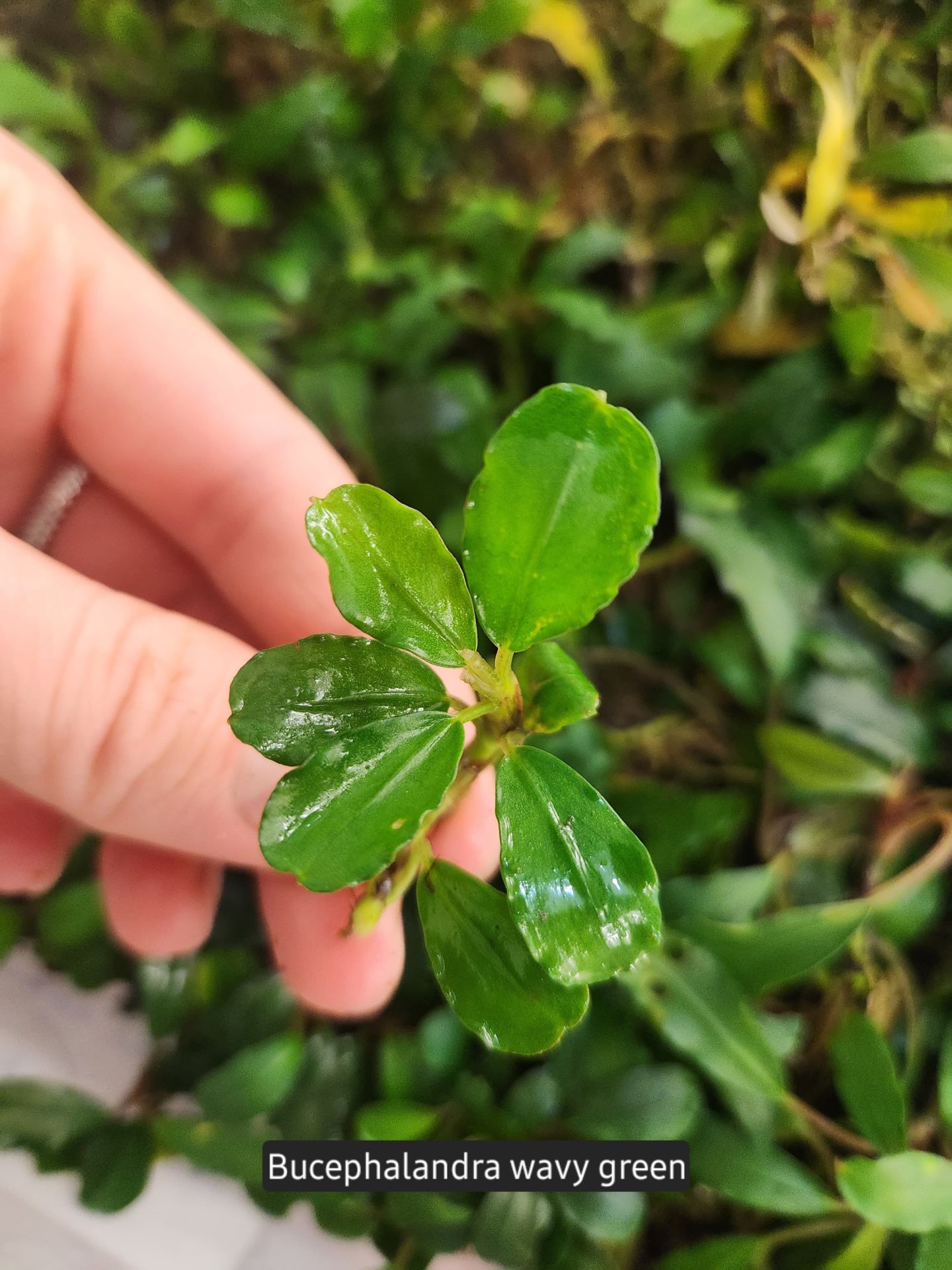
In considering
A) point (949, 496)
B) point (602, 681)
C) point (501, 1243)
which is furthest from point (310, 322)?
point (501, 1243)

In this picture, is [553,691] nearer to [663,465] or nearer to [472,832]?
[472,832]

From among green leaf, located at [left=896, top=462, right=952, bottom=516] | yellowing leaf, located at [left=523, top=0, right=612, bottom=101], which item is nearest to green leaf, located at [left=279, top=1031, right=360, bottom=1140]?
green leaf, located at [left=896, top=462, right=952, bottom=516]

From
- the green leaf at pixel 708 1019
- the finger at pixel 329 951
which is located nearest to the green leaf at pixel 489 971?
the finger at pixel 329 951

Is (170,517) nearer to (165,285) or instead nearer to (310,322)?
(165,285)

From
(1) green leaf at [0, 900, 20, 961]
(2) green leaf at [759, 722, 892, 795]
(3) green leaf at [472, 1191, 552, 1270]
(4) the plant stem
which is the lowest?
(4) the plant stem

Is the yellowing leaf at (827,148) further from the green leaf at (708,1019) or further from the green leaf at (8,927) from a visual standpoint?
the green leaf at (8,927)

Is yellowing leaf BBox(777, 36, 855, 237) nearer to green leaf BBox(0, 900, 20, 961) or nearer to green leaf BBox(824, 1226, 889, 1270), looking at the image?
green leaf BBox(824, 1226, 889, 1270)
